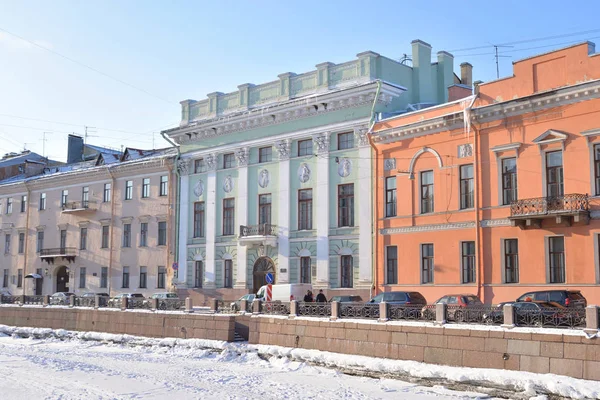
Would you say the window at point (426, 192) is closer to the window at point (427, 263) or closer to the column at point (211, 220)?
the window at point (427, 263)

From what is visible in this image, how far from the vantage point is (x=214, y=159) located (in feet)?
120

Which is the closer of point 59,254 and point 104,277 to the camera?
point 104,277

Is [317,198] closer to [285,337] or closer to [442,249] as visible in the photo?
[442,249]

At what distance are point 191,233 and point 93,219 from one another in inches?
347

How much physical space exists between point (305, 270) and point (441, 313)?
1384 cm

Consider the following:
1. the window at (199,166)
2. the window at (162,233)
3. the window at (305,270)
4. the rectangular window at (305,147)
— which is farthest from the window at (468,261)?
the window at (162,233)

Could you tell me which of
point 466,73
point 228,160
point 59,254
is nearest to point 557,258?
point 466,73

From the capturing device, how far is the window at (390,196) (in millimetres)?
29062

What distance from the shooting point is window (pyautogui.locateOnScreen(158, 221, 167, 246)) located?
39.2 meters

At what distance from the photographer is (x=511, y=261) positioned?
2498 cm

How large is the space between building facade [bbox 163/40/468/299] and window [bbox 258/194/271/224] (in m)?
0.05

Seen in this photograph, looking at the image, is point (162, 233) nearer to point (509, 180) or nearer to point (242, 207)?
point (242, 207)

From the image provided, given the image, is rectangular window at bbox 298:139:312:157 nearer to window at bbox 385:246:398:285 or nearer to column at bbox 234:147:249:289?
column at bbox 234:147:249:289

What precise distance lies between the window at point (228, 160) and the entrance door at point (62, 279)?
1500 cm
